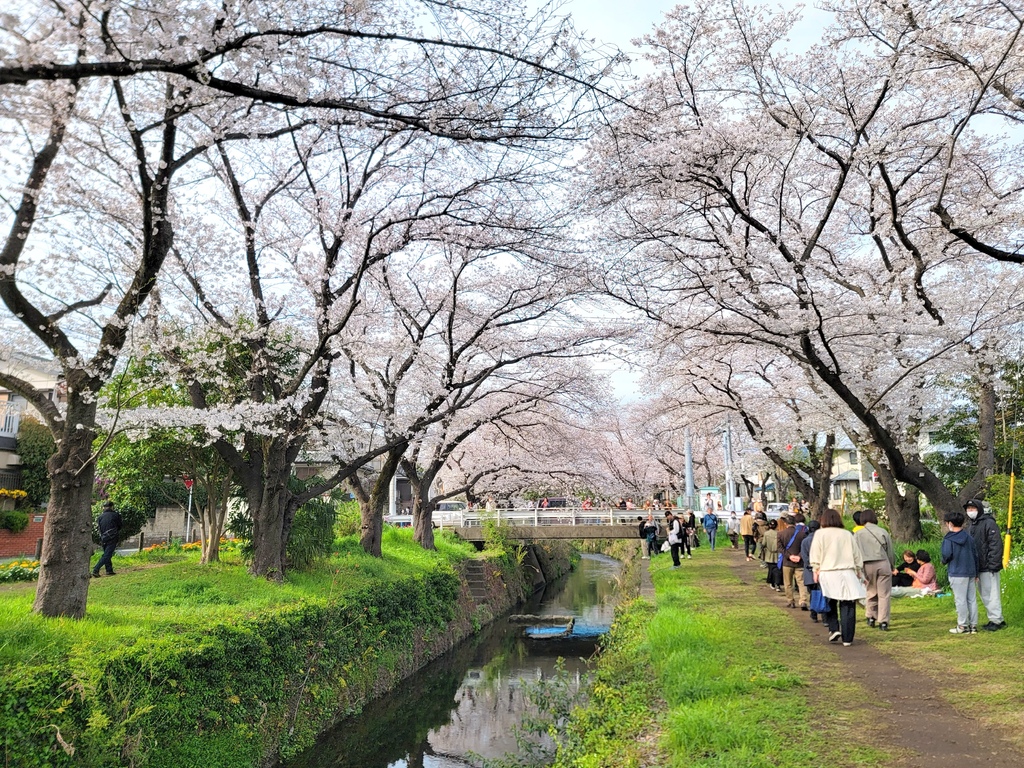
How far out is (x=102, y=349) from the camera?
292 inches

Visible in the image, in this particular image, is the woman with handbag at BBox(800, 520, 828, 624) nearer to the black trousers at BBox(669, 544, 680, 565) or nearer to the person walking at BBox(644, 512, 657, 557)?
the black trousers at BBox(669, 544, 680, 565)

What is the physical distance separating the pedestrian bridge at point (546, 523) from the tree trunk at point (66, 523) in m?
18.0

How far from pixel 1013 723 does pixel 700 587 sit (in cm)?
876

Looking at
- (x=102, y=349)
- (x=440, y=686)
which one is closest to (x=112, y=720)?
(x=102, y=349)

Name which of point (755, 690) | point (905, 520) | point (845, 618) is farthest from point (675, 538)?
point (755, 690)

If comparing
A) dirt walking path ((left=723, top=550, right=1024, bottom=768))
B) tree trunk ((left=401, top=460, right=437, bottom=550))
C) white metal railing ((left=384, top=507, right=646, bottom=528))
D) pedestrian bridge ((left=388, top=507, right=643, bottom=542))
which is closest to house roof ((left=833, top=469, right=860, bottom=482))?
white metal railing ((left=384, top=507, right=646, bottom=528))

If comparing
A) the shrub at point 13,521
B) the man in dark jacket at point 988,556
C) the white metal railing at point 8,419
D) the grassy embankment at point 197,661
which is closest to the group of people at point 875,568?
the man in dark jacket at point 988,556

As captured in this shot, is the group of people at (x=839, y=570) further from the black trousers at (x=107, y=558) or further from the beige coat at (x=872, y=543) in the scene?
the black trousers at (x=107, y=558)

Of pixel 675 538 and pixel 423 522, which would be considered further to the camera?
pixel 423 522

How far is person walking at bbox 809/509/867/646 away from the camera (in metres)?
7.54

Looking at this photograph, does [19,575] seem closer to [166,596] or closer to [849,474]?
[166,596]

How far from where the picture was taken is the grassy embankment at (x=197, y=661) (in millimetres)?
5906

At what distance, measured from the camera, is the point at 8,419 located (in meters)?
23.4

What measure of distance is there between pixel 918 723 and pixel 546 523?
23.0 meters
